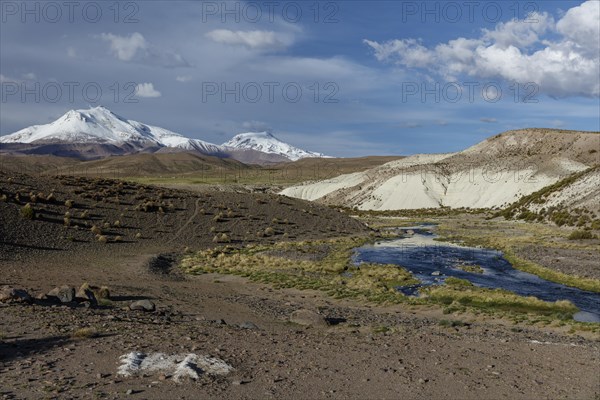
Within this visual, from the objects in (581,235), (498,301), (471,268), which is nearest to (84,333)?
(498,301)

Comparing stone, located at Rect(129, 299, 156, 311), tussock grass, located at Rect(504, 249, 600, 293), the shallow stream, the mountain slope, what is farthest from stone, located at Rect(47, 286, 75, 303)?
the mountain slope

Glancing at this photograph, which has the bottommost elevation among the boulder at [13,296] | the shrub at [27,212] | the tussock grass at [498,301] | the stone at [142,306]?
the tussock grass at [498,301]

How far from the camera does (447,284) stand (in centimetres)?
3105

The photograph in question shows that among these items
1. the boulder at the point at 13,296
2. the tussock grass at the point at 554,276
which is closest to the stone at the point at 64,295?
the boulder at the point at 13,296

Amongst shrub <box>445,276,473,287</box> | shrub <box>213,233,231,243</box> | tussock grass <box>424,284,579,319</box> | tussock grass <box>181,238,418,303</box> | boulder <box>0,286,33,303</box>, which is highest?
boulder <box>0,286,33,303</box>

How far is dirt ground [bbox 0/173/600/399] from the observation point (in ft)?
39.3

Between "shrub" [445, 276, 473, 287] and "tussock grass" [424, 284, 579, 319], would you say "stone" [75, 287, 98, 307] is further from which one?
"shrub" [445, 276, 473, 287]

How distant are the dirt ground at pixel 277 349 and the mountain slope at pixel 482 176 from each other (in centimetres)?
8561

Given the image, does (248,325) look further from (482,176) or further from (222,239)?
(482,176)

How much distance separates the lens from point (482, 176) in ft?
376

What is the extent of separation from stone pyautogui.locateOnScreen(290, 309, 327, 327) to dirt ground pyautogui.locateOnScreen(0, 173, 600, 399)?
0.41 m

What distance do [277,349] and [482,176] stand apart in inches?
4277

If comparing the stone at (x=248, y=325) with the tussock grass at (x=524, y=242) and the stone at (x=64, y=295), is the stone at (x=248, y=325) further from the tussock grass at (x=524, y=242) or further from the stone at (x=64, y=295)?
the tussock grass at (x=524, y=242)

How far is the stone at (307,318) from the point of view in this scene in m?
20.1
